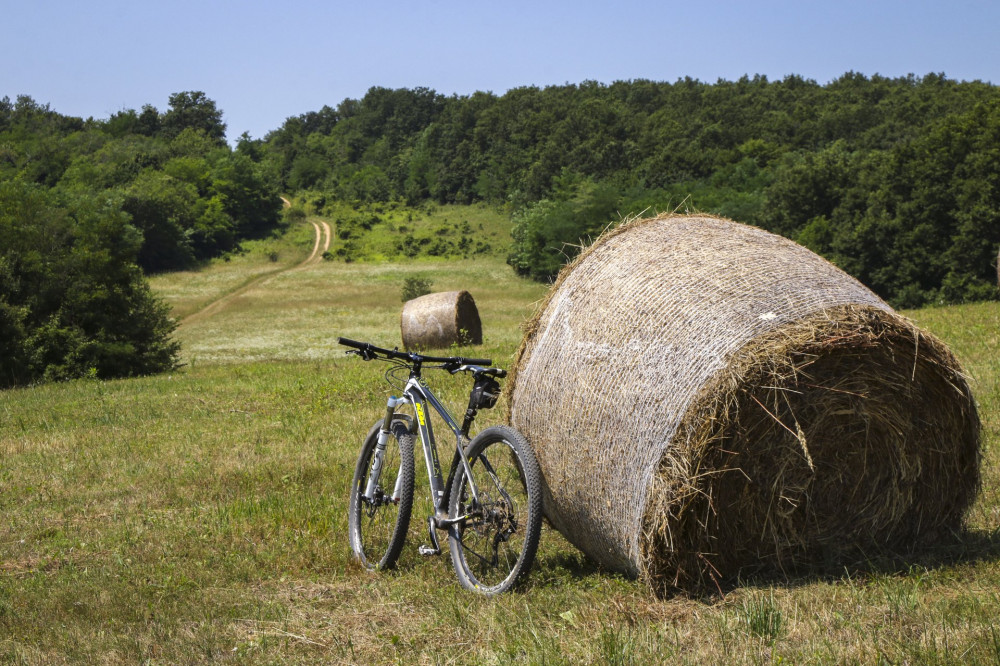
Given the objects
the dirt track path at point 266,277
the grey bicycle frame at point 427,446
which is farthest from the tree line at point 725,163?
the dirt track path at point 266,277

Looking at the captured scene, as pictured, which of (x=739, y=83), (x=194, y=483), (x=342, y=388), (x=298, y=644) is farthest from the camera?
(x=739, y=83)

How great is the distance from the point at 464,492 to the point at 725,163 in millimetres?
→ 81604

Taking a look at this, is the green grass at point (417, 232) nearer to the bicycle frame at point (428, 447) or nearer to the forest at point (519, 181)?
the forest at point (519, 181)

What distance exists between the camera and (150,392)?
18.8 metres

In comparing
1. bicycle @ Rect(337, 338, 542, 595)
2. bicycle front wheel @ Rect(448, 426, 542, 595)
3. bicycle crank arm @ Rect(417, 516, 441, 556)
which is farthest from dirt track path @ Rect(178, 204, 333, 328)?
bicycle front wheel @ Rect(448, 426, 542, 595)

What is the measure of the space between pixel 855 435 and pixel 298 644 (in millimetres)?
3604

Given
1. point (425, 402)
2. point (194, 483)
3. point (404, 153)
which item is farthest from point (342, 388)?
point (404, 153)

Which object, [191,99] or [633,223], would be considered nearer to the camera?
[633,223]

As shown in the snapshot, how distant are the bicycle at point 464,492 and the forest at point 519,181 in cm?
153

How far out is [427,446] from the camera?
252 inches

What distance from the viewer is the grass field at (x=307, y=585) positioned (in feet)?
15.0

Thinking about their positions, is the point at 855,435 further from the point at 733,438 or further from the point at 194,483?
the point at 194,483

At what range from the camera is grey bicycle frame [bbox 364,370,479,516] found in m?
6.11

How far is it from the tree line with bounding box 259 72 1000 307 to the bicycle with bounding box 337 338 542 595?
2.28 meters
